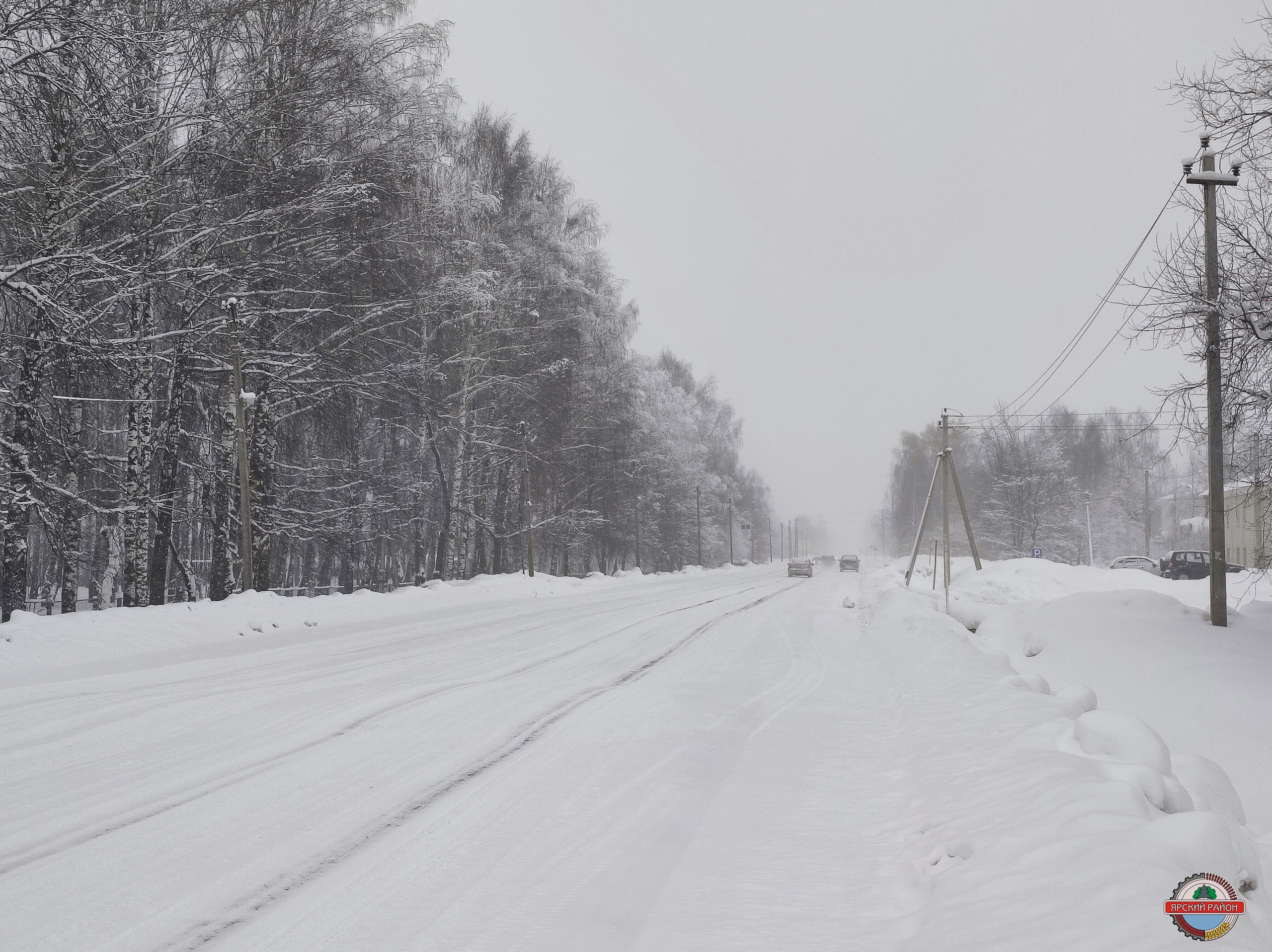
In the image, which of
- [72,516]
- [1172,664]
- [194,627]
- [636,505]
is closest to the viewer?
[1172,664]

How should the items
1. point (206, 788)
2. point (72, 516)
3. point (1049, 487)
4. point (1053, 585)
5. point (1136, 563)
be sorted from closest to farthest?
point (206, 788)
point (72, 516)
point (1053, 585)
point (1136, 563)
point (1049, 487)

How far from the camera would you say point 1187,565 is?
37500 millimetres

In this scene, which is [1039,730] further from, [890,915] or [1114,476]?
[1114,476]

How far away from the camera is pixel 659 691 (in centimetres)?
812

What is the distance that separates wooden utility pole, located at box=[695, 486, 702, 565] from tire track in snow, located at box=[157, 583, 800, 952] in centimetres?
4912

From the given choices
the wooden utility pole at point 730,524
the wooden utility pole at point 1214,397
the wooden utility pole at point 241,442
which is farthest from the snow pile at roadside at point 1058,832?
the wooden utility pole at point 730,524

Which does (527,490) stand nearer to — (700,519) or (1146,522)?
(700,519)

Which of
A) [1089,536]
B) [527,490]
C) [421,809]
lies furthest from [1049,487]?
[421,809]

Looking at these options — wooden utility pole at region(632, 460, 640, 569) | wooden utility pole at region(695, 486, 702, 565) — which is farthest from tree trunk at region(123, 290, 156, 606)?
wooden utility pole at region(695, 486, 702, 565)

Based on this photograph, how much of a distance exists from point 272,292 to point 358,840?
14409mm

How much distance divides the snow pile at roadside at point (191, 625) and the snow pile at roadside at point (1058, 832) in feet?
30.6

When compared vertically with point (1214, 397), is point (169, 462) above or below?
below

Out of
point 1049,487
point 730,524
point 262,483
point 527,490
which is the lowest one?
point 730,524

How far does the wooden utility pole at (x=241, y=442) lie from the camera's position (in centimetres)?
1552
